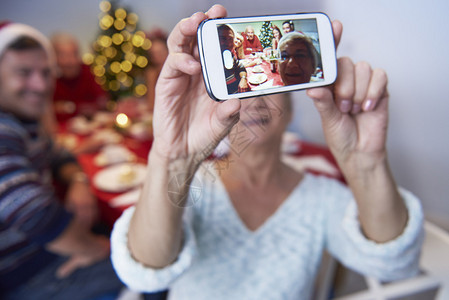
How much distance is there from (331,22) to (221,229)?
1.34 feet

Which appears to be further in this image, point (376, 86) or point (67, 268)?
→ point (67, 268)

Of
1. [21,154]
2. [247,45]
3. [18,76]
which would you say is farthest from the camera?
[18,76]

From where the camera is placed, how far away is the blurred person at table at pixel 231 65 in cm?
23

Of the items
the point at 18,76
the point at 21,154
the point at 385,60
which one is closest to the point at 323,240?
the point at 385,60

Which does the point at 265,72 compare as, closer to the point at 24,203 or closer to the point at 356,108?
the point at 356,108

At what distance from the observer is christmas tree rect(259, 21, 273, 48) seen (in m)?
0.24

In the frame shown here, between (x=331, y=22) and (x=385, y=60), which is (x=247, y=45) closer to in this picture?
(x=331, y=22)

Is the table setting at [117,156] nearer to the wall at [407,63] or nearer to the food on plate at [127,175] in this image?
the food on plate at [127,175]

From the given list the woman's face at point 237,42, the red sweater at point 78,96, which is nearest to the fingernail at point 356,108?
the woman's face at point 237,42

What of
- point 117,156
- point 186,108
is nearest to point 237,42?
point 186,108

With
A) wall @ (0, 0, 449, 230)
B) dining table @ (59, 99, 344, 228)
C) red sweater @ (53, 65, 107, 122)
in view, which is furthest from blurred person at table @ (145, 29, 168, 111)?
red sweater @ (53, 65, 107, 122)

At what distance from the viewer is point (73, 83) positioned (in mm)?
2078

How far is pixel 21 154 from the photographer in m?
0.67

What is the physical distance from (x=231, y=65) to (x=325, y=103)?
5.5 inches
